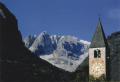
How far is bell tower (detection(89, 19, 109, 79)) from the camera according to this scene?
3819 inches

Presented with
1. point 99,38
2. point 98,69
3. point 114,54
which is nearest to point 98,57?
point 98,69

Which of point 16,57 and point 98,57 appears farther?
point 98,57

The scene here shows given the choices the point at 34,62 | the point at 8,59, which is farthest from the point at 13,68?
the point at 34,62

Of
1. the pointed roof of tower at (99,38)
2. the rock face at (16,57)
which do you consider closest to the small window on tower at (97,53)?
the pointed roof of tower at (99,38)

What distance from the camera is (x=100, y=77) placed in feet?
308

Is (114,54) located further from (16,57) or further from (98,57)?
(16,57)

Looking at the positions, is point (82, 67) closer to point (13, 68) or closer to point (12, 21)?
point (12, 21)

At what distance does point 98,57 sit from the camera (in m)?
99.1

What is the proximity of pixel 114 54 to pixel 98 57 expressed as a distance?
725 cm

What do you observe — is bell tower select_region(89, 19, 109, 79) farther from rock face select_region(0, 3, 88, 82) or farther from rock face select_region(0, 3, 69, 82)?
rock face select_region(0, 3, 69, 82)

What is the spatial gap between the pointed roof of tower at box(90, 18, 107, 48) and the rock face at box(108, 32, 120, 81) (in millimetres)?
4871

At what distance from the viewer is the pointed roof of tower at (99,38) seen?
10056cm

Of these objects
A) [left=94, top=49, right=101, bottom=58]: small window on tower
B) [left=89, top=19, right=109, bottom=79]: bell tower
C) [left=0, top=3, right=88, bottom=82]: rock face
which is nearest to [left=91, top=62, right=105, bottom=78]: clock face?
[left=89, top=19, right=109, bottom=79]: bell tower

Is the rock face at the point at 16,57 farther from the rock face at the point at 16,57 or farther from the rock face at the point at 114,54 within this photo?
the rock face at the point at 114,54
